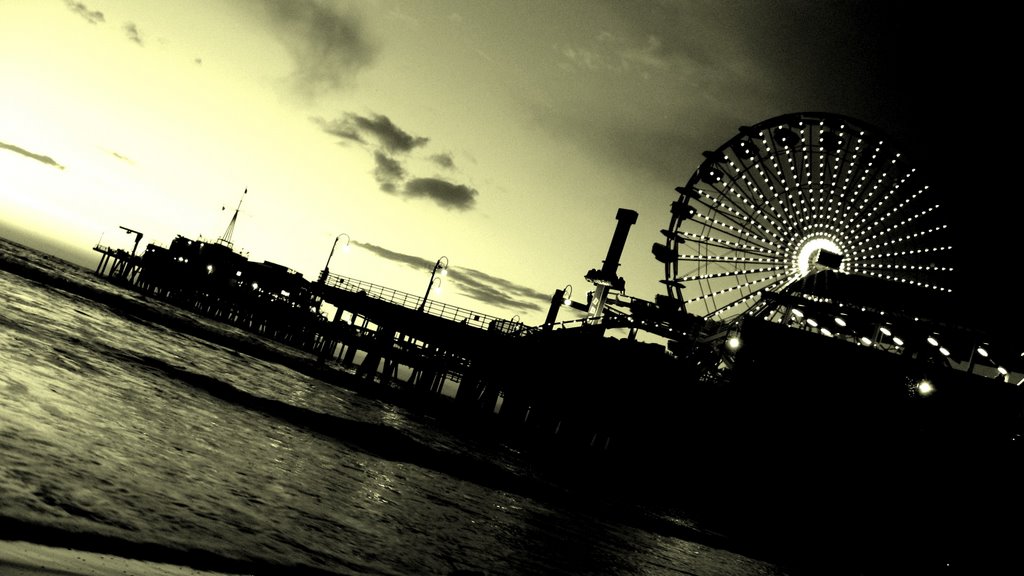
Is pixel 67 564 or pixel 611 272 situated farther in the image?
pixel 611 272

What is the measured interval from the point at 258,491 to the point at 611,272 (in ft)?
130

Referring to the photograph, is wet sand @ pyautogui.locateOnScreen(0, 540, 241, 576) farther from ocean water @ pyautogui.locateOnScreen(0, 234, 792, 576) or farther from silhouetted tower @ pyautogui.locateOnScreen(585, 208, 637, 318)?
silhouetted tower @ pyautogui.locateOnScreen(585, 208, 637, 318)

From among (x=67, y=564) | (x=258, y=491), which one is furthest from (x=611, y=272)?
(x=67, y=564)

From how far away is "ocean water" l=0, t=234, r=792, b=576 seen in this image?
5.40 metres

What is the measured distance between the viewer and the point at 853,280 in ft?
92.6

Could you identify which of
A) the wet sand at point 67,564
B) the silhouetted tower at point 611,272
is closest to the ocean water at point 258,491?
the wet sand at point 67,564

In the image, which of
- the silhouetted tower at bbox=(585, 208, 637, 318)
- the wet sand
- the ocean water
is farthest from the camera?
the silhouetted tower at bbox=(585, 208, 637, 318)

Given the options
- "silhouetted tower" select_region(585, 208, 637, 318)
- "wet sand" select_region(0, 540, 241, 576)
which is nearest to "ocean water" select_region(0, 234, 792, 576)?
"wet sand" select_region(0, 540, 241, 576)

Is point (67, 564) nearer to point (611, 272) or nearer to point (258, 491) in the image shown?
point (258, 491)

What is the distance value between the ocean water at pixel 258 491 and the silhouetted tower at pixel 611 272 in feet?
85.6

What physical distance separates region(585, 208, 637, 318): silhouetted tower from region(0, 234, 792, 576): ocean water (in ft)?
85.6

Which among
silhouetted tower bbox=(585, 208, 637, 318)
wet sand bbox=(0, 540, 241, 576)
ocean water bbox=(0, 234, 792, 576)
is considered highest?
silhouetted tower bbox=(585, 208, 637, 318)

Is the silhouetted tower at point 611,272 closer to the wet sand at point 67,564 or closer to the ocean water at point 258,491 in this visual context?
the ocean water at point 258,491

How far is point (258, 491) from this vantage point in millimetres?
7672
